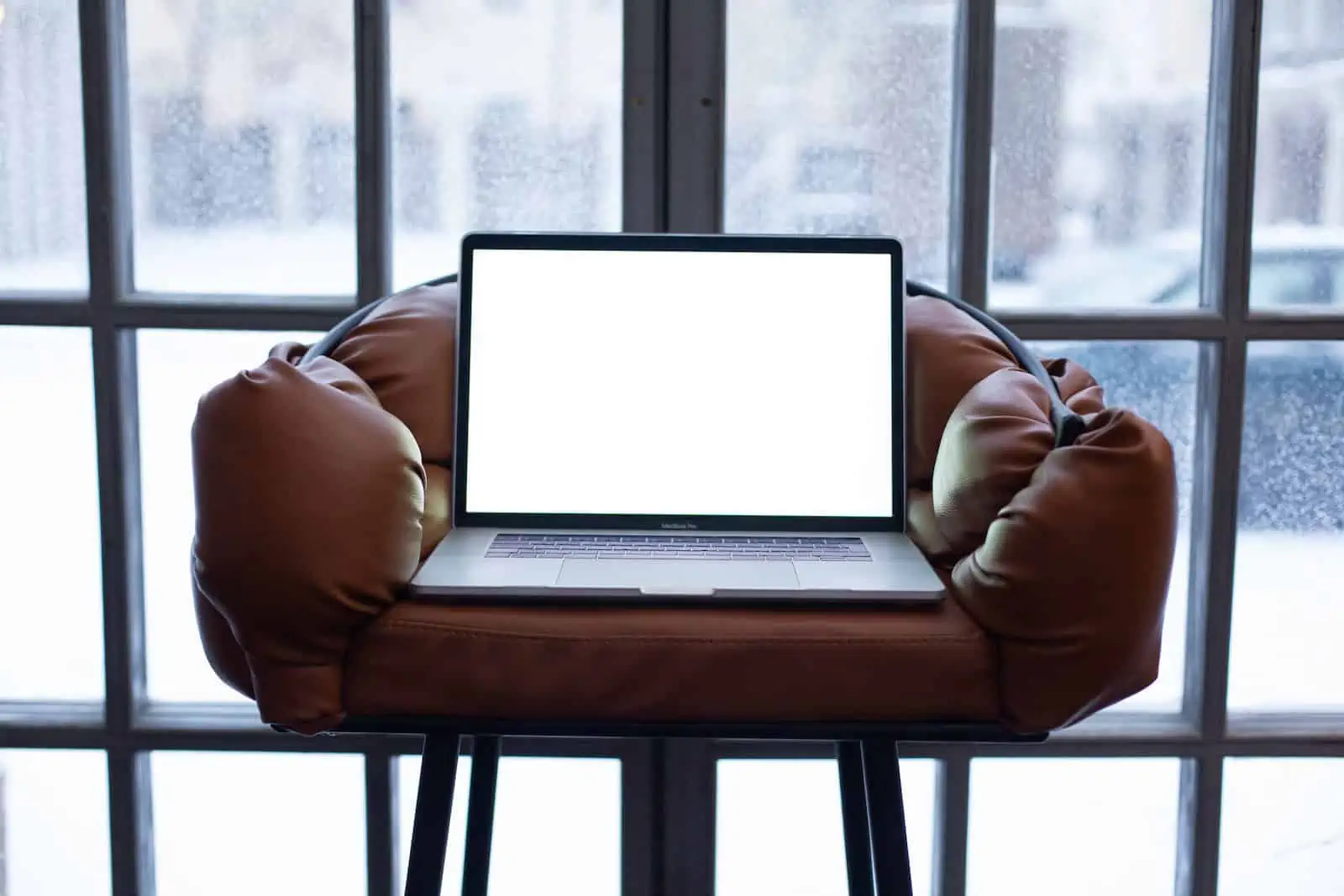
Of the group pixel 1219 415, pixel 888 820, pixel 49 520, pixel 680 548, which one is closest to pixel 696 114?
pixel 680 548

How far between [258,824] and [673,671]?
956mm

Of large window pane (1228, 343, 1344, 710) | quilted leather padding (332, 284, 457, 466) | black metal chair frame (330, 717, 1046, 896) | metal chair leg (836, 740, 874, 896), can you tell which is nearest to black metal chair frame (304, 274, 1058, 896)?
black metal chair frame (330, 717, 1046, 896)

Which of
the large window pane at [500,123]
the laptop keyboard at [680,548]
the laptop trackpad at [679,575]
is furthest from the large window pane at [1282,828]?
the large window pane at [500,123]

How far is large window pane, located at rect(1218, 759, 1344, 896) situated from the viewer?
5.51ft

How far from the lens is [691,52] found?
1492mm

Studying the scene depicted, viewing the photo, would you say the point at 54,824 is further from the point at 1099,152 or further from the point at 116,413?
the point at 1099,152

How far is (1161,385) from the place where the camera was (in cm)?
158

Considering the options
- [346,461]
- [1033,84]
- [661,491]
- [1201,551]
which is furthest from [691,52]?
[1201,551]

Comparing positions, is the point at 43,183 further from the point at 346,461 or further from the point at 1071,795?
the point at 1071,795

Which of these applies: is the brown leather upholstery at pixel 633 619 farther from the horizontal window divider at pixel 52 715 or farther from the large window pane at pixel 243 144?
the horizontal window divider at pixel 52 715

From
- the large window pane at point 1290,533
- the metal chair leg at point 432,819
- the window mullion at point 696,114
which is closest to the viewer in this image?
the metal chair leg at point 432,819

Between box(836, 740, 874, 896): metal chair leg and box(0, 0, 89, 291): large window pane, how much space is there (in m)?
1.06

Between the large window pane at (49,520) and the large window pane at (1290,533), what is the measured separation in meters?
1.42

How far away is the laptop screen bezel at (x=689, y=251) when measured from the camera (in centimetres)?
125
